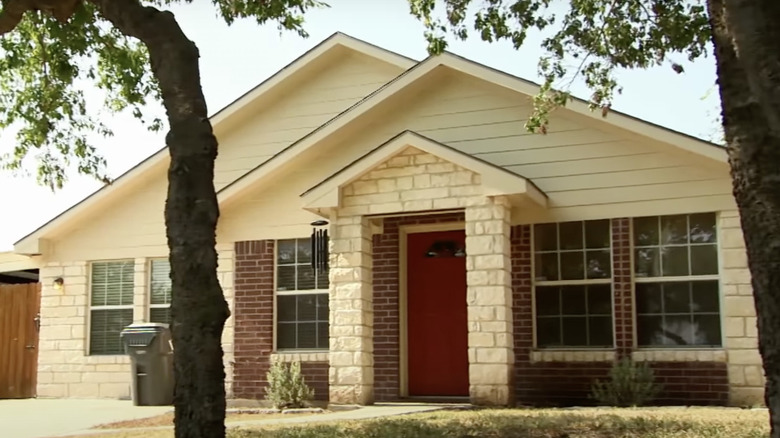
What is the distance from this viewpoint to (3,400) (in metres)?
16.5

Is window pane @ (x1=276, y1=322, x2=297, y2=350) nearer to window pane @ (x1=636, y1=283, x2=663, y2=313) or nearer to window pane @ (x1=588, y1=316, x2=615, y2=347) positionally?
window pane @ (x1=588, y1=316, x2=615, y2=347)

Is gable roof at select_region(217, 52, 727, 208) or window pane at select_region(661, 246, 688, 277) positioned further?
window pane at select_region(661, 246, 688, 277)

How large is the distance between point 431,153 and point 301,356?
403cm

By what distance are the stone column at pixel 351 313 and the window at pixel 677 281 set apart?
3766 millimetres

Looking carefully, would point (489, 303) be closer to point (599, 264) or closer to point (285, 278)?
point (599, 264)

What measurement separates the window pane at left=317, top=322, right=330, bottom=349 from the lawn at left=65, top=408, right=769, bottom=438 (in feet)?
13.5

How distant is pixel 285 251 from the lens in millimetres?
14859

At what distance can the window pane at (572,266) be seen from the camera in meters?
13.0

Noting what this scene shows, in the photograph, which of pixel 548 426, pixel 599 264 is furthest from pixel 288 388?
pixel 548 426

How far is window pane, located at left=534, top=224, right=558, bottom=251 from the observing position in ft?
43.3

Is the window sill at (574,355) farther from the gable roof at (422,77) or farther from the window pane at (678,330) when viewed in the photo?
the gable roof at (422,77)

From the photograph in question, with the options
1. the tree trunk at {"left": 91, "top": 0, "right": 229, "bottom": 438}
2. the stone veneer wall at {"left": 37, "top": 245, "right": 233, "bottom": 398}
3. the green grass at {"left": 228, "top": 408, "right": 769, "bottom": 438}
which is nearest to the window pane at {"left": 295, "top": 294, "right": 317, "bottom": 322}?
the stone veneer wall at {"left": 37, "top": 245, "right": 233, "bottom": 398}

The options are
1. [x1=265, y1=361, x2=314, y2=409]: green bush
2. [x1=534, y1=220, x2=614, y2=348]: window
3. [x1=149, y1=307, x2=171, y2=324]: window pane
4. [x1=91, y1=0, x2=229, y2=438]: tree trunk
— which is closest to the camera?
[x1=91, y1=0, x2=229, y2=438]: tree trunk

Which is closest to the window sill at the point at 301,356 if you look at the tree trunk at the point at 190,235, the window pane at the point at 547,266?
the window pane at the point at 547,266
